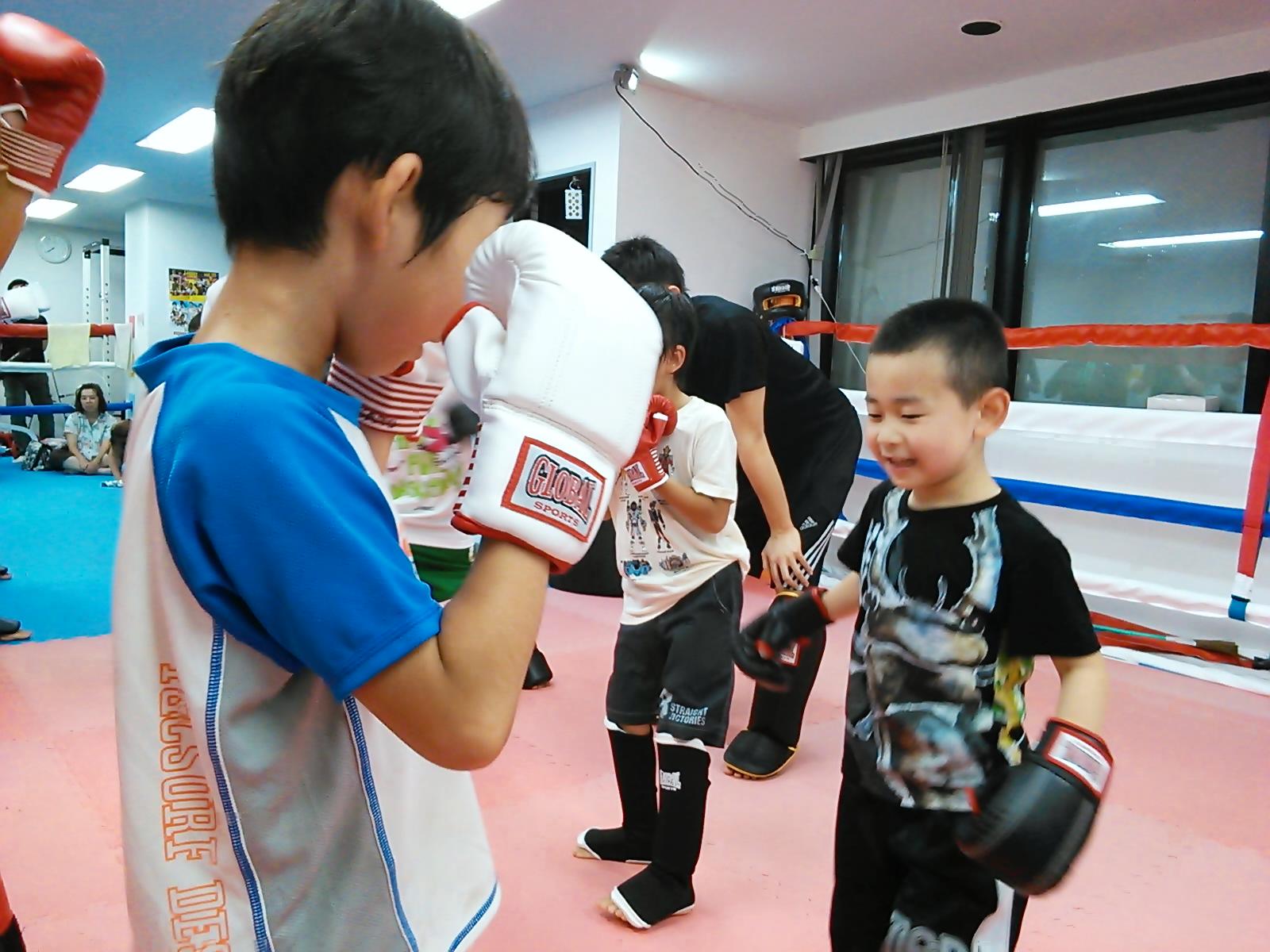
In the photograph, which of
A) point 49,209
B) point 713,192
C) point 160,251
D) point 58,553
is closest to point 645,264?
point 713,192

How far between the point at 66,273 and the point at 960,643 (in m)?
13.0

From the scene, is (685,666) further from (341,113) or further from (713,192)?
(713,192)

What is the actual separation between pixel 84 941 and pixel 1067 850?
1.37 m

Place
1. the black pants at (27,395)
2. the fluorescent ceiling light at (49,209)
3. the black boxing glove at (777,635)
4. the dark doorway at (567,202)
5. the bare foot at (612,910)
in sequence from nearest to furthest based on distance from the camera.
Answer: the black boxing glove at (777,635), the bare foot at (612,910), the dark doorway at (567,202), the black pants at (27,395), the fluorescent ceiling light at (49,209)

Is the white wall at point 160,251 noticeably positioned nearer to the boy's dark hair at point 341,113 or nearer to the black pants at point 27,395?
the black pants at point 27,395

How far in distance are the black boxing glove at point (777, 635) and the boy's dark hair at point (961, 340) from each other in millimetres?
318

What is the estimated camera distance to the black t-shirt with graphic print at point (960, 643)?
94 cm

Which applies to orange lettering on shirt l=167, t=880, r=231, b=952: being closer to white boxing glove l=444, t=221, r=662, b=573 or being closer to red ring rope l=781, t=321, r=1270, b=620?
white boxing glove l=444, t=221, r=662, b=573

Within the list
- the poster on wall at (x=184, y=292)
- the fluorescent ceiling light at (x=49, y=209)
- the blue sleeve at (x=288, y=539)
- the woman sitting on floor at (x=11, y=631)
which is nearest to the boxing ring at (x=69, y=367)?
the poster on wall at (x=184, y=292)

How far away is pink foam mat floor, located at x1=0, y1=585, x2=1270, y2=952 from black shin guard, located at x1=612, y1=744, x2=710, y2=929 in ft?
0.19

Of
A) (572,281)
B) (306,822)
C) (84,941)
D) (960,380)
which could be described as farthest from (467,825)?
(84,941)

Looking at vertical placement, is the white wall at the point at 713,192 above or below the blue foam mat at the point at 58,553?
above

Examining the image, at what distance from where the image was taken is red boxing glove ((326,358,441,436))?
684 mm

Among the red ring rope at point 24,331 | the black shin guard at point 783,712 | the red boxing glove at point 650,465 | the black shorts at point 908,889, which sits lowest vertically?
the black shin guard at point 783,712
